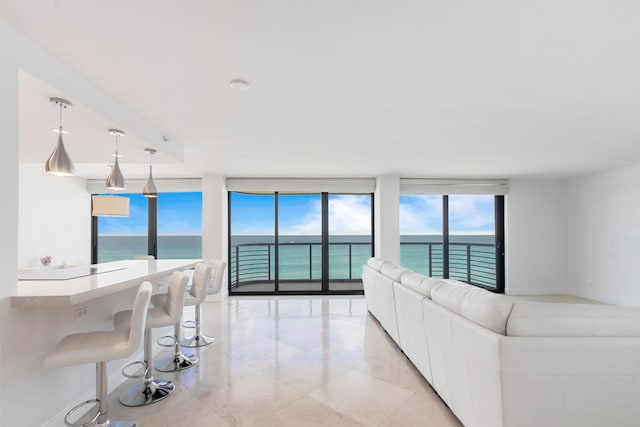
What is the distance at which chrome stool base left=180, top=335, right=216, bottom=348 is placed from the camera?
3.39 metres

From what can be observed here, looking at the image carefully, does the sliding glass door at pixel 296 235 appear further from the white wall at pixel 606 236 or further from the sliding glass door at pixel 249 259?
the white wall at pixel 606 236

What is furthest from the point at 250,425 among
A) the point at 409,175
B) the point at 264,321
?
the point at 409,175

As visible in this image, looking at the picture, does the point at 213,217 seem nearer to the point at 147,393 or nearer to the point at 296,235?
the point at 147,393

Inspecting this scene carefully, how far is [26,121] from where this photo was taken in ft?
7.88

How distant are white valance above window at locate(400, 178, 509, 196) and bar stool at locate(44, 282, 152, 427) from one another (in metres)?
4.96

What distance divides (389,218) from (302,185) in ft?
5.54

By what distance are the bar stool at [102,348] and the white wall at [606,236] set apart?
642cm

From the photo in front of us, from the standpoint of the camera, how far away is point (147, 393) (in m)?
2.37

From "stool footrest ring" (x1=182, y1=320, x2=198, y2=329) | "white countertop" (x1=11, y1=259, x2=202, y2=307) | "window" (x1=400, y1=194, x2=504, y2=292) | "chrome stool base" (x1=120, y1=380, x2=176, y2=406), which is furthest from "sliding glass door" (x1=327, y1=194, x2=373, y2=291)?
"white countertop" (x1=11, y1=259, x2=202, y2=307)

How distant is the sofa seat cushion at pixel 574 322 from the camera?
5.08 feet

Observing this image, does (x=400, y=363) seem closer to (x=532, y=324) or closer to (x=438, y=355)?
(x=438, y=355)

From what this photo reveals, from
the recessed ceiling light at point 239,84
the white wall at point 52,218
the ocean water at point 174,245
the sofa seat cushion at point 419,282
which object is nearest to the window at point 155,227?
the ocean water at point 174,245

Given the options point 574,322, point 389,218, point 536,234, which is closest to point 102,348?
point 574,322

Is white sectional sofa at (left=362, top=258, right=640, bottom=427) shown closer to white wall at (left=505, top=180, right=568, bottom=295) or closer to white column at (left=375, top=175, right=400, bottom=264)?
white column at (left=375, top=175, right=400, bottom=264)
